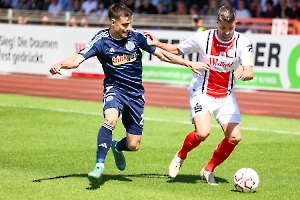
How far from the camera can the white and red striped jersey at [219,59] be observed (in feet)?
27.5

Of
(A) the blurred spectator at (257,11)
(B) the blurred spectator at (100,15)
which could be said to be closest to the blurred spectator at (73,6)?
(B) the blurred spectator at (100,15)

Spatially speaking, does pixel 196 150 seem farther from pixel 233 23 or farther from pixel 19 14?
pixel 19 14

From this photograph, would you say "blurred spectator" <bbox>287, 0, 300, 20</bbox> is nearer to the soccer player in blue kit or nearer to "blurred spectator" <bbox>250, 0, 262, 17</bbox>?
"blurred spectator" <bbox>250, 0, 262, 17</bbox>

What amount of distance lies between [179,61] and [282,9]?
14.7 meters

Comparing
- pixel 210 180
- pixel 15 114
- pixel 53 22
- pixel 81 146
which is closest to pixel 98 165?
pixel 210 180

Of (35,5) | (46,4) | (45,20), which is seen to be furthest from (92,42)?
(35,5)

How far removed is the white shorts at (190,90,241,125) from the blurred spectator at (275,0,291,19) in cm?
1423

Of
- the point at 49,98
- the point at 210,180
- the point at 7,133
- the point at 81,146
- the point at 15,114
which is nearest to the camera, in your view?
the point at 210,180

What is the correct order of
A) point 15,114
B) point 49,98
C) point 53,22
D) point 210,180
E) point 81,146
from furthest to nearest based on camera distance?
point 53,22 → point 49,98 → point 15,114 → point 81,146 → point 210,180

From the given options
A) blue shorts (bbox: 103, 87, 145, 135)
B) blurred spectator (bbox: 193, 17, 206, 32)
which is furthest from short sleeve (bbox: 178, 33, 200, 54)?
blurred spectator (bbox: 193, 17, 206, 32)

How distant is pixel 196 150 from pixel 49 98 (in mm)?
8008

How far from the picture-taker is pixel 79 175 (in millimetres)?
8594

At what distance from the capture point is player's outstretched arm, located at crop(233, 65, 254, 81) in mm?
7988

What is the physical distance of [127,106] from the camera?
8.34 m
